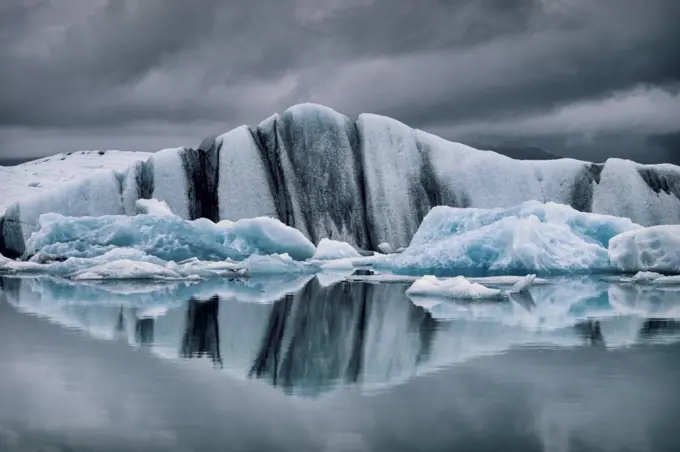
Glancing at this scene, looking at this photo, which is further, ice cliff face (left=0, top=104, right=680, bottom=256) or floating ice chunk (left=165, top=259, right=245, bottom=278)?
ice cliff face (left=0, top=104, right=680, bottom=256)

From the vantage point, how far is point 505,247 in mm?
14539

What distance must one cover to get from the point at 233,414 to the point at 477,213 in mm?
12879

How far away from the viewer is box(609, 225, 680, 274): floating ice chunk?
47.8 ft

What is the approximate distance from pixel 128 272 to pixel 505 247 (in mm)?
6670

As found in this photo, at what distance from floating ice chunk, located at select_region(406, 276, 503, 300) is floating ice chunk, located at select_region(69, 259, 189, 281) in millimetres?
5091

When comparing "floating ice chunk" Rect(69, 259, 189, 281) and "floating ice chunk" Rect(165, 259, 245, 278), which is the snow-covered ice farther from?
"floating ice chunk" Rect(69, 259, 189, 281)

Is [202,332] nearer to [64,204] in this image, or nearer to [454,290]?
[454,290]

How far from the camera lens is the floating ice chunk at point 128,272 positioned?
1393 cm

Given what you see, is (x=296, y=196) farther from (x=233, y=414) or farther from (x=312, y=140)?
(x=233, y=414)

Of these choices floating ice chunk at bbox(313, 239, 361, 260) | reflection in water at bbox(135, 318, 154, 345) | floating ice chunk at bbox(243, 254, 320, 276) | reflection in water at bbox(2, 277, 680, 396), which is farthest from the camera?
floating ice chunk at bbox(313, 239, 361, 260)

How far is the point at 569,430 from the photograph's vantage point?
141 inches

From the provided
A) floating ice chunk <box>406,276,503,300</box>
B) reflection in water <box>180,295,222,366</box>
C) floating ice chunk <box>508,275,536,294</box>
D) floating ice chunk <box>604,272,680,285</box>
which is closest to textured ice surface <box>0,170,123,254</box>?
reflection in water <box>180,295,222,366</box>

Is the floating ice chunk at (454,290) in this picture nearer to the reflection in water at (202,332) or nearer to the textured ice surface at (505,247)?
the reflection in water at (202,332)

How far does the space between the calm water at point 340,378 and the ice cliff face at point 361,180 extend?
16.4 metres
